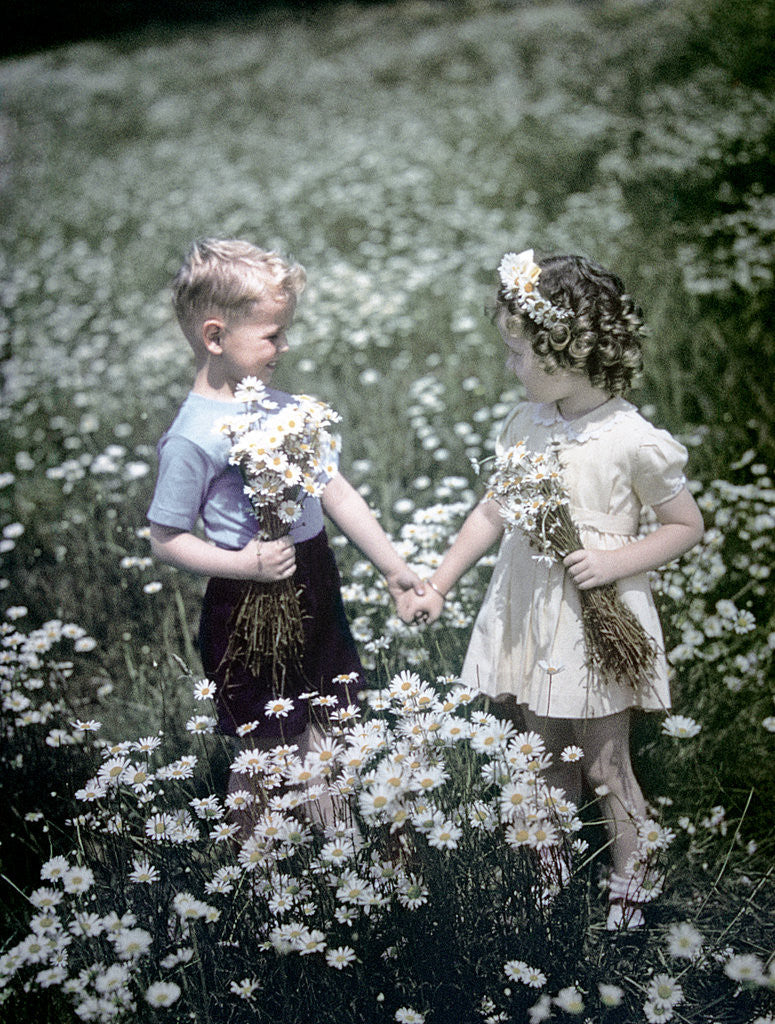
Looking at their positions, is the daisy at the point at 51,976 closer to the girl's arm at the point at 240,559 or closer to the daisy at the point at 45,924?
the daisy at the point at 45,924

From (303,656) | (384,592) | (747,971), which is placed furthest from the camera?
(384,592)

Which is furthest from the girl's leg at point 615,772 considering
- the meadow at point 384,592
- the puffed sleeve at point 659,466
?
the puffed sleeve at point 659,466

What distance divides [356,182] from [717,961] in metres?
7.94

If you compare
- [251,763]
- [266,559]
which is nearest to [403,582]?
[266,559]

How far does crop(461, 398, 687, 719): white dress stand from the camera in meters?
2.19

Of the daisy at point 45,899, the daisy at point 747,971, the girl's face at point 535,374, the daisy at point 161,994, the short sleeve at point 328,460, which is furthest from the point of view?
the short sleeve at point 328,460

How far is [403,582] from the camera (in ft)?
8.40

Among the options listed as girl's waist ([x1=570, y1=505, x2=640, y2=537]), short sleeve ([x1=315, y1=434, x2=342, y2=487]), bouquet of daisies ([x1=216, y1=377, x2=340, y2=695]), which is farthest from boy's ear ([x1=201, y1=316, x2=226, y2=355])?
girl's waist ([x1=570, y1=505, x2=640, y2=537])

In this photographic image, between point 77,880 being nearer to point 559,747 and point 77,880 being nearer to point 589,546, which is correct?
point 559,747

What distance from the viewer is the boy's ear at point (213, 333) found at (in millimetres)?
2301

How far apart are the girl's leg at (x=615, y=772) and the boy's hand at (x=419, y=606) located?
0.50 meters

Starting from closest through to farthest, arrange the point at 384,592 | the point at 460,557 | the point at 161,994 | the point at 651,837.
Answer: the point at 161,994 → the point at 651,837 → the point at 460,557 → the point at 384,592

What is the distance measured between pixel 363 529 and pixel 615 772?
919mm

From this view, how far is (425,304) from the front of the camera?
581 centimetres
